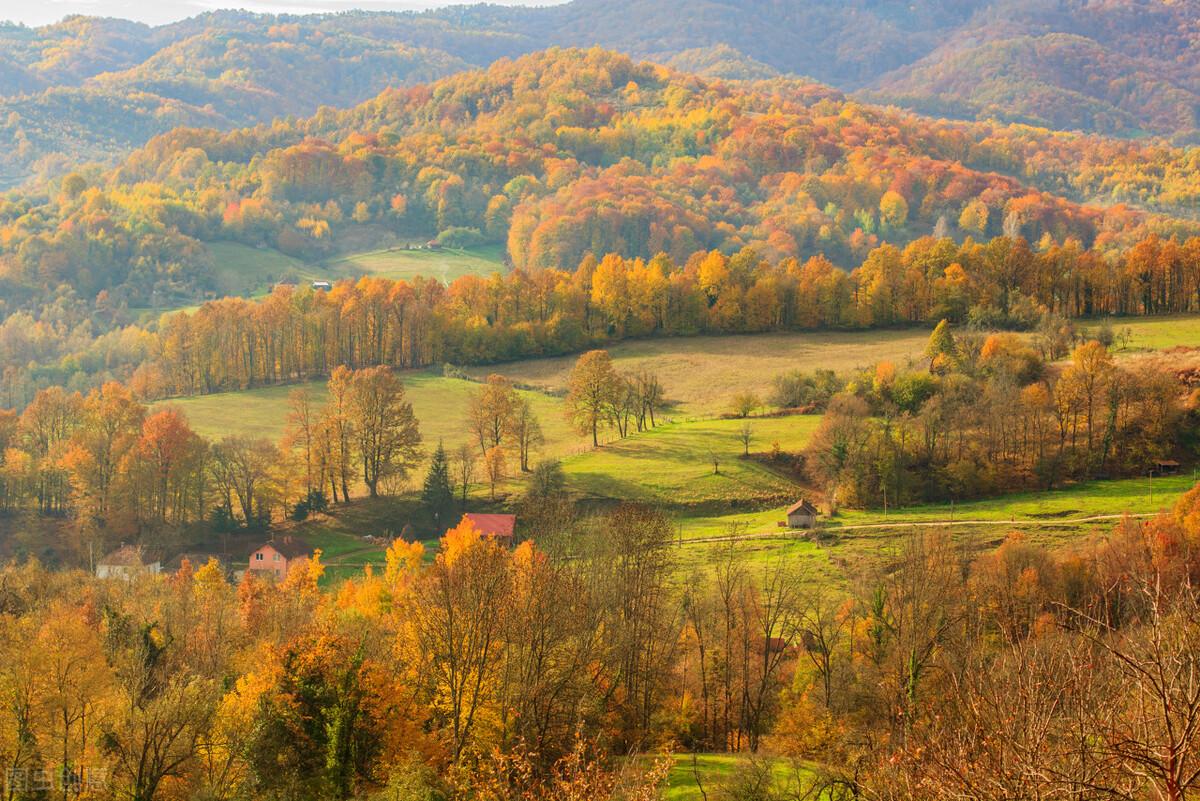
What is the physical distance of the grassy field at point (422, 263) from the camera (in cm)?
15025

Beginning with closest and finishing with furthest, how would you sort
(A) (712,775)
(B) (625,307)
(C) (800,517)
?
(A) (712,775) < (C) (800,517) < (B) (625,307)

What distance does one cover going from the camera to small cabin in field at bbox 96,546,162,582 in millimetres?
58938

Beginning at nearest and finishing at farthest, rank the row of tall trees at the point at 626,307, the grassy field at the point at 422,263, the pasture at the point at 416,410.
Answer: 1. the pasture at the point at 416,410
2. the row of tall trees at the point at 626,307
3. the grassy field at the point at 422,263

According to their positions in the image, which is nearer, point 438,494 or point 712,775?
point 712,775

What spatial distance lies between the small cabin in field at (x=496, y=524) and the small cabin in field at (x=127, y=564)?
16.3m

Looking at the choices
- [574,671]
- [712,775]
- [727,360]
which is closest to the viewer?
[712,775]

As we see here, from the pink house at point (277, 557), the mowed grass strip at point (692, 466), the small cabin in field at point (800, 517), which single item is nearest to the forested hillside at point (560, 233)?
the mowed grass strip at point (692, 466)

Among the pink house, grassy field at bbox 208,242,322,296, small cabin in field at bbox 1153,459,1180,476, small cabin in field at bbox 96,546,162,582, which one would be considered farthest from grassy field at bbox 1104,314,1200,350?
grassy field at bbox 208,242,322,296

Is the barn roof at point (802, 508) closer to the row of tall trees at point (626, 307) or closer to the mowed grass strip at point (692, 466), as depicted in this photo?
the mowed grass strip at point (692, 466)

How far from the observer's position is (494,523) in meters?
61.3

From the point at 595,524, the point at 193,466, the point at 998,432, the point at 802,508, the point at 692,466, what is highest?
the point at 998,432

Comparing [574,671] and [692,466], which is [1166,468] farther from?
[574,671]

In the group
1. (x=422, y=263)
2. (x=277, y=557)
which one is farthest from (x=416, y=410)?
(x=422, y=263)

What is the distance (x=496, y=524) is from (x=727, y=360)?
37.8 m
